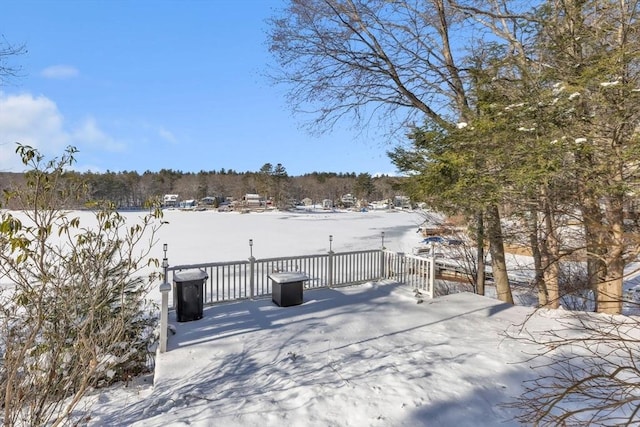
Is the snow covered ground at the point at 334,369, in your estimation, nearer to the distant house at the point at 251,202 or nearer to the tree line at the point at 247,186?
the tree line at the point at 247,186

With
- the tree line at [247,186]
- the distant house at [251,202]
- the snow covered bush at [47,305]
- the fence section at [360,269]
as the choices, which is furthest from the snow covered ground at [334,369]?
the distant house at [251,202]

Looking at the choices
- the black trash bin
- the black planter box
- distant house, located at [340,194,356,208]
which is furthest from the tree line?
the black trash bin

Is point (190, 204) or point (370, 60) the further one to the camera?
point (190, 204)

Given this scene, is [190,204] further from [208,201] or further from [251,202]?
[251,202]

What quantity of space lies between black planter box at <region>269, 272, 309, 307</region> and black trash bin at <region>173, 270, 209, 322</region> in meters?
1.20

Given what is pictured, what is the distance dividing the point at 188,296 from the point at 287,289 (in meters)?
1.47

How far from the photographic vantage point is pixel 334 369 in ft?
11.2

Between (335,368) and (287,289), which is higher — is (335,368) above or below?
below

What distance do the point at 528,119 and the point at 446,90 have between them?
436cm

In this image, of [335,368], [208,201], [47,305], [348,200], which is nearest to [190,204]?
[208,201]

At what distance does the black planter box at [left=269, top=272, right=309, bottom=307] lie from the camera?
5.43m

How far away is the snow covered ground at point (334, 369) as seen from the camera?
8.86 ft

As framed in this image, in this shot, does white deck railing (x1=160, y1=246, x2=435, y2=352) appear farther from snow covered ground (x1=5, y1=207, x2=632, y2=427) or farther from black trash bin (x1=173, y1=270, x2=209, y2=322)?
black trash bin (x1=173, y1=270, x2=209, y2=322)

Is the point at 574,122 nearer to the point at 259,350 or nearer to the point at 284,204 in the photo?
the point at 259,350
